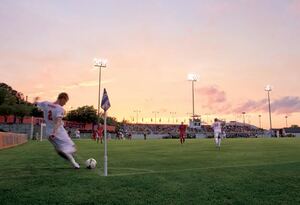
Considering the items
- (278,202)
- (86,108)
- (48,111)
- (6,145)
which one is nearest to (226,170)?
(278,202)

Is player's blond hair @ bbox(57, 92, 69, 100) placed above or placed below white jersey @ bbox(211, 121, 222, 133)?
above

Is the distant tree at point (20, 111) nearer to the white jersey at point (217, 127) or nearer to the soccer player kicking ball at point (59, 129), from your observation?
the white jersey at point (217, 127)

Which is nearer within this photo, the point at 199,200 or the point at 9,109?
the point at 199,200

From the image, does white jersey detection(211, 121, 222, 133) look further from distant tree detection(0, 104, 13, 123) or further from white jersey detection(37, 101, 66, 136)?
distant tree detection(0, 104, 13, 123)

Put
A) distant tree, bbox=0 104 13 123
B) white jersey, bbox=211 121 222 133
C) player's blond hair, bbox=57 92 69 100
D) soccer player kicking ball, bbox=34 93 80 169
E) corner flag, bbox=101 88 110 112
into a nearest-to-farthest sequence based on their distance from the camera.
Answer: corner flag, bbox=101 88 110 112 < soccer player kicking ball, bbox=34 93 80 169 < player's blond hair, bbox=57 92 69 100 < white jersey, bbox=211 121 222 133 < distant tree, bbox=0 104 13 123

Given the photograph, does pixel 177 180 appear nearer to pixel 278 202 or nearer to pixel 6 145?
pixel 278 202

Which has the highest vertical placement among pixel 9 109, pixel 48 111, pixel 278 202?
pixel 9 109

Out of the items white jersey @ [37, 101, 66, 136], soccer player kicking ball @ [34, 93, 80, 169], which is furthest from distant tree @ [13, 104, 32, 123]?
soccer player kicking ball @ [34, 93, 80, 169]

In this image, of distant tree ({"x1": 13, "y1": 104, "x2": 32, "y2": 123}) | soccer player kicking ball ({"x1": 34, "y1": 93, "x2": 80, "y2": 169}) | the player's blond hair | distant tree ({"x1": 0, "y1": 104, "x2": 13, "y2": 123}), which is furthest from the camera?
distant tree ({"x1": 13, "y1": 104, "x2": 32, "y2": 123})

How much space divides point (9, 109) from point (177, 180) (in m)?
87.9

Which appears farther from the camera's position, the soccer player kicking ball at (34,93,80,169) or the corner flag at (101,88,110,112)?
the soccer player kicking ball at (34,93,80,169)

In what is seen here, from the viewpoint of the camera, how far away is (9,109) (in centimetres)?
9012

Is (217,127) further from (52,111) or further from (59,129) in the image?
(52,111)

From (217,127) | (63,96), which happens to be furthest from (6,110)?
(63,96)
